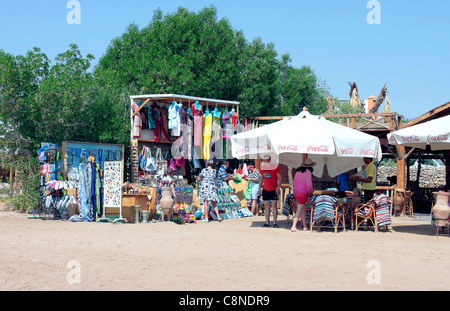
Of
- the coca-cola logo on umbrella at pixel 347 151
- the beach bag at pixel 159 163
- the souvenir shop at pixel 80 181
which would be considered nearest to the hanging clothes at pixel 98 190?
the souvenir shop at pixel 80 181

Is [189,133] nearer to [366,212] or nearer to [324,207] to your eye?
[324,207]

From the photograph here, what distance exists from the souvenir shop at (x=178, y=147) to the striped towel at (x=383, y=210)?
481cm

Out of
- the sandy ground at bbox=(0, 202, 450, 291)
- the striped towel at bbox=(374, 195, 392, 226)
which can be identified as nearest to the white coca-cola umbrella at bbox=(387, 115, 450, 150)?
the striped towel at bbox=(374, 195, 392, 226)

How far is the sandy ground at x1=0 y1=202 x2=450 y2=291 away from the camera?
6770 millimetres

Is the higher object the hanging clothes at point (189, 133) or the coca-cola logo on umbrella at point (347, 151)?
the hanging clothes at point (189, 133)

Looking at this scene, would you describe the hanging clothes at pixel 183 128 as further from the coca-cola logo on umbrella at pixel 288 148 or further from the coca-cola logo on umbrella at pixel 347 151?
the coca-cola logo on umbrella at pixel 347 151

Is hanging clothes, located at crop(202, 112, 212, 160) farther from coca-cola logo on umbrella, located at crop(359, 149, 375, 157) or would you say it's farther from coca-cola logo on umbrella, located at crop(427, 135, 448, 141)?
coca-cola logo on umbrella, located at crop(427, 135, 448, 141)

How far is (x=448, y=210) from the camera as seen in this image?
11.9 m

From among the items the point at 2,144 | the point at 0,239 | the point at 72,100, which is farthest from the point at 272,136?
the point at 2,144

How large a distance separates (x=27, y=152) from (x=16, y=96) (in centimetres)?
170

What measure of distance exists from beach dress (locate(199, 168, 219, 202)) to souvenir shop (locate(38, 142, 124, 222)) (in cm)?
212

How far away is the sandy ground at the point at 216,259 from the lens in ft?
22.2
